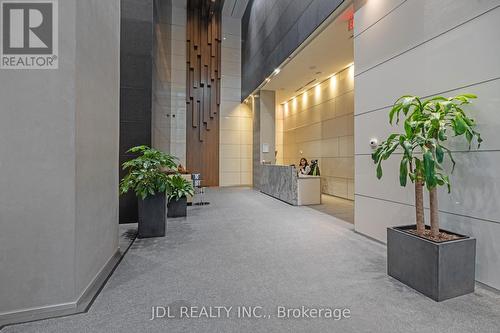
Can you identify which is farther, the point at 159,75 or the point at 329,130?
the point at 329,130

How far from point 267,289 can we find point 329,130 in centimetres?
658

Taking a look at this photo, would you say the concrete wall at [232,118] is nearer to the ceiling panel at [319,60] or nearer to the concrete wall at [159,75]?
the ceiling panel at [319,60]

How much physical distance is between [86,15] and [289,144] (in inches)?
361

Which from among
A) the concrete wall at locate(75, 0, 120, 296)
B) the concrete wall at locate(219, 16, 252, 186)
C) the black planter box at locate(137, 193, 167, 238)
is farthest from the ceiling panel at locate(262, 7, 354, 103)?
the black planter box at locate(137, 193, 167, 238)

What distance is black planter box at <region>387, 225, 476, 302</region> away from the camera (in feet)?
6.42

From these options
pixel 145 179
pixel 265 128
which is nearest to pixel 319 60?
pixel 265 128

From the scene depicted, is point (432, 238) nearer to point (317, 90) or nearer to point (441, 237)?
point (441, 237)

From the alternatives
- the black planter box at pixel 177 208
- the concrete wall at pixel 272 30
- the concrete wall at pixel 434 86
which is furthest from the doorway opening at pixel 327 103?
the black planter box at pixel 177 208

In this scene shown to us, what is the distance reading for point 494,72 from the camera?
6.91 feet

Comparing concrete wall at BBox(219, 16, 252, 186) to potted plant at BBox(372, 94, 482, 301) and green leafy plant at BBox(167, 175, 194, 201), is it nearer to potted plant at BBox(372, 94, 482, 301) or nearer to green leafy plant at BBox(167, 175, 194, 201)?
green leafy plant at BBox(167, 175, 194, 201)

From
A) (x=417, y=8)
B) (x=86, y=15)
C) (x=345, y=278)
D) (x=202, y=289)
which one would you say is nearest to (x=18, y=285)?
(x=202, y=289)

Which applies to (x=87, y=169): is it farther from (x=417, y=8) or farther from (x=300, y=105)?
(x=300, y=105)

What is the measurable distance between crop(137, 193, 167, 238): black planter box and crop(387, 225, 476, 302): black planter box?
121 inches

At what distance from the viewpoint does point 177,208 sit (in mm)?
4867
